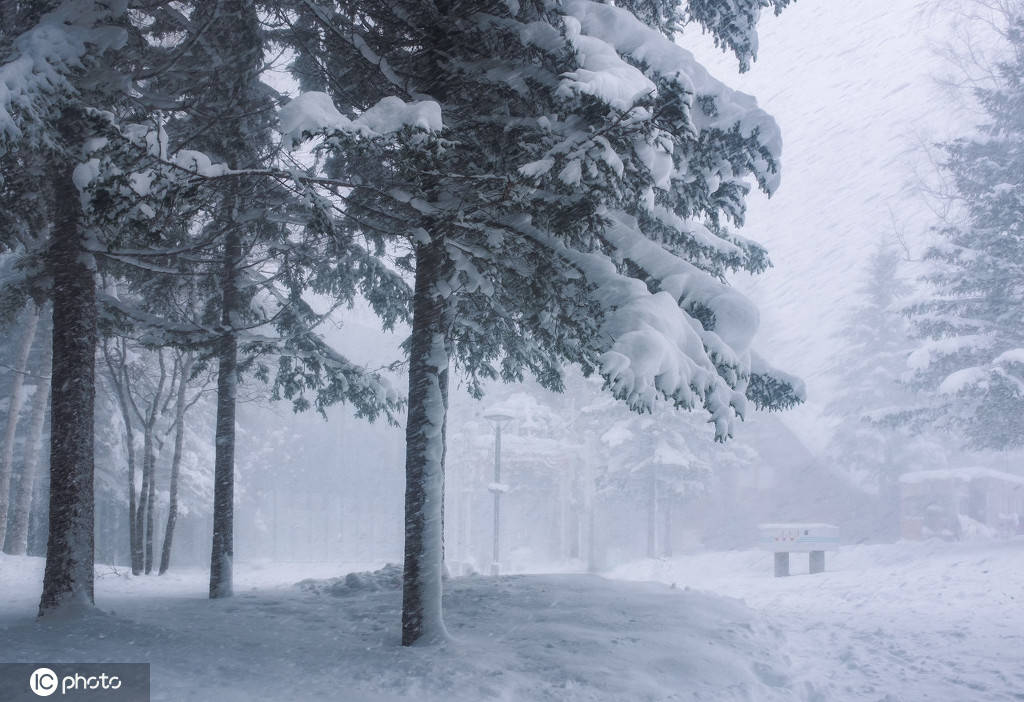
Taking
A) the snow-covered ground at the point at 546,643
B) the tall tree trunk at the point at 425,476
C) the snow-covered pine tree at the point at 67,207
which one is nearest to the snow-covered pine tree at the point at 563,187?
the tall tree trunk at the point at 425,476

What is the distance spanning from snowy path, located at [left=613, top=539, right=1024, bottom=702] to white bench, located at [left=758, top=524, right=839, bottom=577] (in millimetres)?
950

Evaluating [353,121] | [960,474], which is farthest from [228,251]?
[960,474]

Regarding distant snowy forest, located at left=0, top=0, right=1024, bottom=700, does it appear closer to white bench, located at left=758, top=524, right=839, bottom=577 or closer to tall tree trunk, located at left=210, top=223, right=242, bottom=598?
tall tree trunk, located at left=210, top=223, right=242, bottom=598

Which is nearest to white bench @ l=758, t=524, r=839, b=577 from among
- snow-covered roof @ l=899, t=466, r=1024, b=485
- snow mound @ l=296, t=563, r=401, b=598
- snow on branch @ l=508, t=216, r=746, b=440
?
snow-covered roof @ l=899, t=466, r=1024, b=485

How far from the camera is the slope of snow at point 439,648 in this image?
18.9ft

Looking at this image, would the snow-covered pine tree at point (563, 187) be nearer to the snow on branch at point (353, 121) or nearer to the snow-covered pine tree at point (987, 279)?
the snow on branch at point (353, 121)

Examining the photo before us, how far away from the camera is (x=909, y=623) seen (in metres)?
10.4

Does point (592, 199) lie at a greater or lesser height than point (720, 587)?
greater

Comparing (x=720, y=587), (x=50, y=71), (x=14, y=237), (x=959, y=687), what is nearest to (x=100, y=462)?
(x=14, y=237)

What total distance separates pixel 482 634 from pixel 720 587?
44.6ft

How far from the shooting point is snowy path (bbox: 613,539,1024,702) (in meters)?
7.20

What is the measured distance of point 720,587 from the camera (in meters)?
19.5

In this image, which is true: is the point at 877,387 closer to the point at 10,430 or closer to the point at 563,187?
the point at 563,187

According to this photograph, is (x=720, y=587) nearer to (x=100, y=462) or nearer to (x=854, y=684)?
(x=854, y=684)
